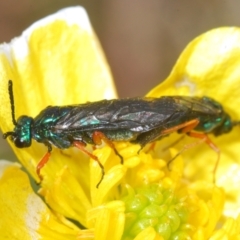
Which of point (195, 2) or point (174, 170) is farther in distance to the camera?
point (195, 2)

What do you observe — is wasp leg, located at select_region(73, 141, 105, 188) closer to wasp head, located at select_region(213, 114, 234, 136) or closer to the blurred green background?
wasp head, located at select_region(213, 114, 234, 136)

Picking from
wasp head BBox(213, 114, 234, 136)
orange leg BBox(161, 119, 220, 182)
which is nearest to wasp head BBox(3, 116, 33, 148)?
orange leg BBox(161, 119, 220, 182)

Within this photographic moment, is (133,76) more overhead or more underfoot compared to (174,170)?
more underfoot

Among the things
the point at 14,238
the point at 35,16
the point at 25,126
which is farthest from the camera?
the point at 35,16

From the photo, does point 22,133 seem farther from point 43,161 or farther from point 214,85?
point 214,85

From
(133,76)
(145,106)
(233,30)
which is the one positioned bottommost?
(133,76)

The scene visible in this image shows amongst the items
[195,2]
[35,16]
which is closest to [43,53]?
[35,16]

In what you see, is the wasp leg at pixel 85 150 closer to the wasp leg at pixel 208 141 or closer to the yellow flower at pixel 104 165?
the yellow flower at pixel 104 165

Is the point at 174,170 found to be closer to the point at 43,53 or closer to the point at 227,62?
the point at 227,62
